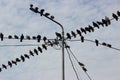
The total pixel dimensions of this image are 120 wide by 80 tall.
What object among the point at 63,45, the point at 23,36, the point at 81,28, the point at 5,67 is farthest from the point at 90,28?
the point at 5,67

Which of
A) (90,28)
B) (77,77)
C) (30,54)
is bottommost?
(77,77)

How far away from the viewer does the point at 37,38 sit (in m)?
20.3

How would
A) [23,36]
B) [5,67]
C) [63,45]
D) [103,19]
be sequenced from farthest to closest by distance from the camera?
[5,67]
[23,36]
[103,19]
[63,45]

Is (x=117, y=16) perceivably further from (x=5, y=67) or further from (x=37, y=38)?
(x=5, y=67)

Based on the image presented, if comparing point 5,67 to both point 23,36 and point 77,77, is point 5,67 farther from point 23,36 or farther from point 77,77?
point 77,77

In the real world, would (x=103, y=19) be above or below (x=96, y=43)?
above

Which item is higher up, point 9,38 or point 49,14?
point 49,14

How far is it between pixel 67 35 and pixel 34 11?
7.62 ft

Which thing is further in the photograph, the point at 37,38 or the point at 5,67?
the point at 5,67

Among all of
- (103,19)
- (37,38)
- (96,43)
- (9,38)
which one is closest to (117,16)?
(103,19)

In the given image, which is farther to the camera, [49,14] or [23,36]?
[23,36]

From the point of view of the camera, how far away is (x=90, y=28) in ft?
65.6

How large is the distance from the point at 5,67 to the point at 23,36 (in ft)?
11.6

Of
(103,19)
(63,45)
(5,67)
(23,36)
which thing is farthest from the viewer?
(5,67)
